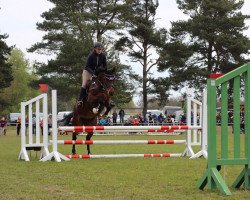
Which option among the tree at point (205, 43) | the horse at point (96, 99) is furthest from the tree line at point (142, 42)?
the horse at point (96, 99)

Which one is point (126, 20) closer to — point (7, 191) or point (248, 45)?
point (248, 45)

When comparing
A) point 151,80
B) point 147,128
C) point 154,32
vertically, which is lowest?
point 147,128

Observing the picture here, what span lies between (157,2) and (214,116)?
42393 mm

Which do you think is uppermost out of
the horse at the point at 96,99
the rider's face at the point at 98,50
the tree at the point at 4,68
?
the tree at the point at 4,68

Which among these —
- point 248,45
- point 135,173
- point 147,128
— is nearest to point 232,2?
point 248,45

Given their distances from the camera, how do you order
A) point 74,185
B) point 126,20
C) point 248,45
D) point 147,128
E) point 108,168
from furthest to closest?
1. point 126,20
2. point 248,45
3. point 147,128
4. point 108,168
5. point 74,185

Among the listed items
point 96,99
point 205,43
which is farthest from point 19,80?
point 96,99

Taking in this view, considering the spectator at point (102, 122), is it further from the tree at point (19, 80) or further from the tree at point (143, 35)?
the tree at point (19, 80)

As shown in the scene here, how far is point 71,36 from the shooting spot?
43.7 metres

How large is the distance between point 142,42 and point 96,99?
115 ft

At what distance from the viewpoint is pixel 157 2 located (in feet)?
156

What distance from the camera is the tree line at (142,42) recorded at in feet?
142

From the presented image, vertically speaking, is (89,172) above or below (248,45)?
below

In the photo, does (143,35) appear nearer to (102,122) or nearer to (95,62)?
(102,122)
